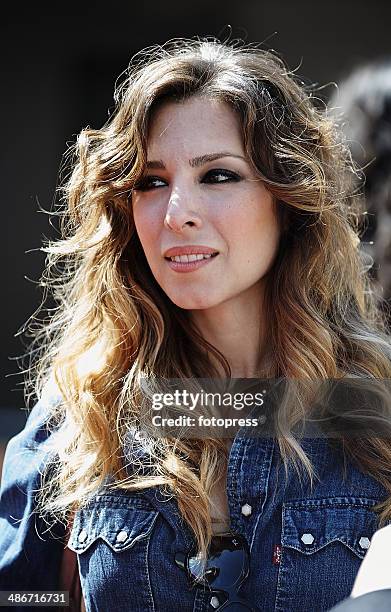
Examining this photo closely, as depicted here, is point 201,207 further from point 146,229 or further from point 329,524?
point 329,524

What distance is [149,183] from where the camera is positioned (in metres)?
1.54

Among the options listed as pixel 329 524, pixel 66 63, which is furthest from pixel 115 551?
pixel 66 63

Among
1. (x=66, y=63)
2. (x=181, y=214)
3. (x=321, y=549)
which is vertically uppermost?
(x=66, y=63)

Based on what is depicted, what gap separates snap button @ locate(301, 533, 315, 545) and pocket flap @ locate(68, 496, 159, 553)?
0.71 ft

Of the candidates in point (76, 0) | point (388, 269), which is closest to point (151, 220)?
point (388, 269)

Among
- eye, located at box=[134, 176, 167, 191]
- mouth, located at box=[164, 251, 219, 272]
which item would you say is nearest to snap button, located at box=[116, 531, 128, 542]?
mouth, located at box=[164, 251, 219, 272]

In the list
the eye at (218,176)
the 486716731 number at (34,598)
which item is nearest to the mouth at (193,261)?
the eye at (218,176)

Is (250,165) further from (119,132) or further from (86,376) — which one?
(86,376)

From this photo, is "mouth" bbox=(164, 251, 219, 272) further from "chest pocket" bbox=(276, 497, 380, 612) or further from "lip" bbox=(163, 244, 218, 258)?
"chest pocket" bbox=(276, 497, 380, 612)

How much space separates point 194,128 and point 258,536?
0.61 metres

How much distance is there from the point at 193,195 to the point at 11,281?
1.37 metres

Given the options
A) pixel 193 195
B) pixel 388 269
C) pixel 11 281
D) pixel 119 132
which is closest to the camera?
→ pixel 193 195

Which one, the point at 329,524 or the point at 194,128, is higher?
the point at 194,128

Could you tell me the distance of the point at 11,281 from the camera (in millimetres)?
2742
